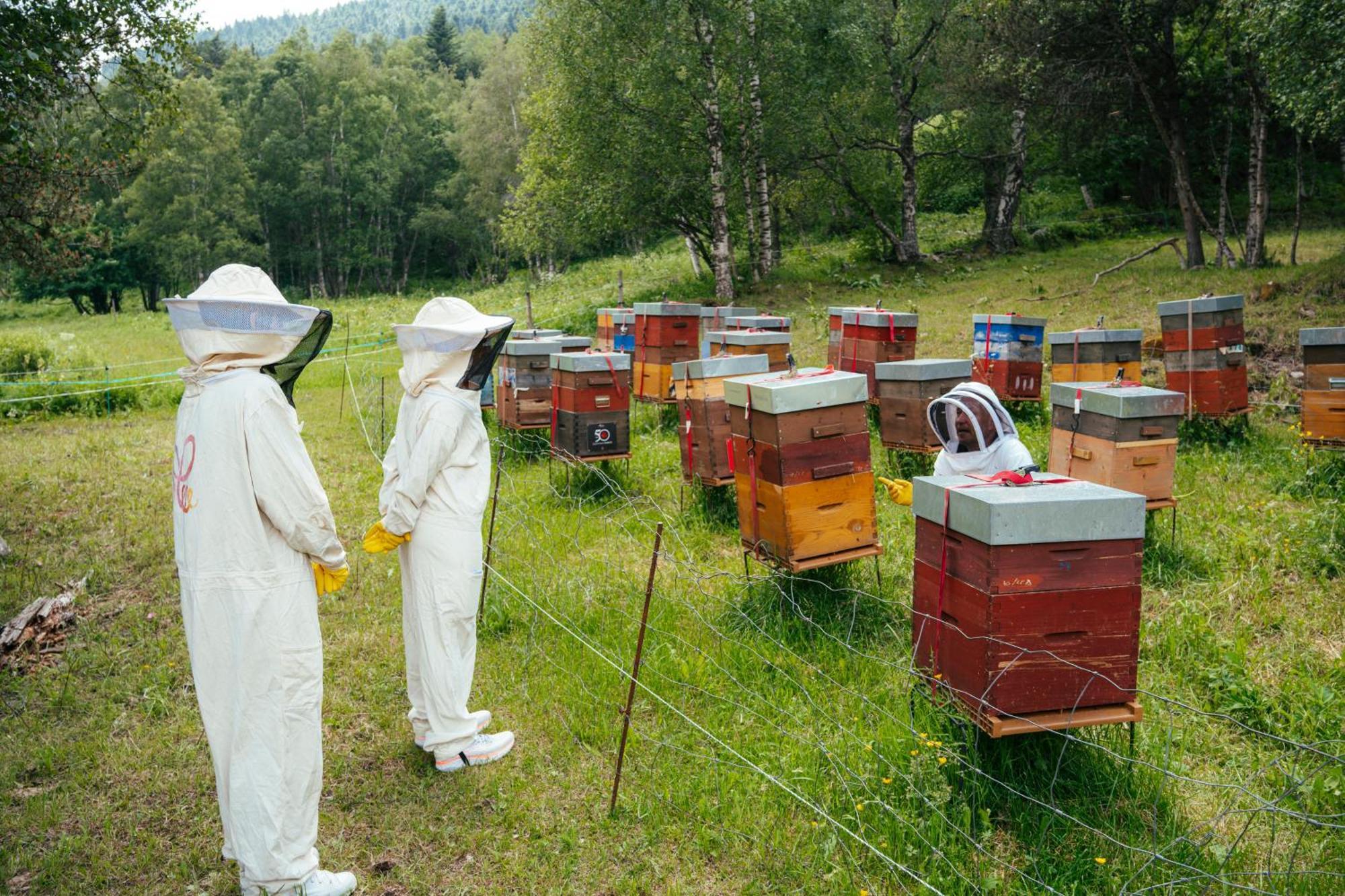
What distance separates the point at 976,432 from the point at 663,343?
5.78 m

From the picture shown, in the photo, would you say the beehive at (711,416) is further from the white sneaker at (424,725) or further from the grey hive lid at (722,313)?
the grey hive lid at (722,313)

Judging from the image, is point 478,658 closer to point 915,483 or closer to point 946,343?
point 915,483

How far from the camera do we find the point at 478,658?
218 inches

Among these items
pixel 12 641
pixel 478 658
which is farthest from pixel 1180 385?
pixel 12 641

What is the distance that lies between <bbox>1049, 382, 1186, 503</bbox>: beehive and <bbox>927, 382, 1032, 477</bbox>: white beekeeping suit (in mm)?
1579

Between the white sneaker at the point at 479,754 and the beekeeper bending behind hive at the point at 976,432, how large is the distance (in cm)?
262

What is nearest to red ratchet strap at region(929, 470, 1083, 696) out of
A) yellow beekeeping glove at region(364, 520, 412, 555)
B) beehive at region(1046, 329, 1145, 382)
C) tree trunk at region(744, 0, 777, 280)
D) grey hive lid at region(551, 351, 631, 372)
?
yellow beekeeping glove at region(364, 520, 412, 555)

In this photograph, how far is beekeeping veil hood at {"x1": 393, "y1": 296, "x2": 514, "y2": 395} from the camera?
421 cm

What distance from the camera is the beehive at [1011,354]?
31.7 feet

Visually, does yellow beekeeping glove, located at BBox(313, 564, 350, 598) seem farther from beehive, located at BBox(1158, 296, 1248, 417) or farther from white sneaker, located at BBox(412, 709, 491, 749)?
beehive, located at BBox(1158, 296, 1248, 417)

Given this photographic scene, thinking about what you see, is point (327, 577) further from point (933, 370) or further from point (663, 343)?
point (663, 343)

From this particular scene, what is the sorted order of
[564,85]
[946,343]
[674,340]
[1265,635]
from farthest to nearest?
[564,85], [946,343], [674,340], [1265,635]

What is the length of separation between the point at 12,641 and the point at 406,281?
48.5m

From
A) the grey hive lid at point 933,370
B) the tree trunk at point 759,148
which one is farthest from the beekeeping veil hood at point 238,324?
the tree trunk at point 759,148
